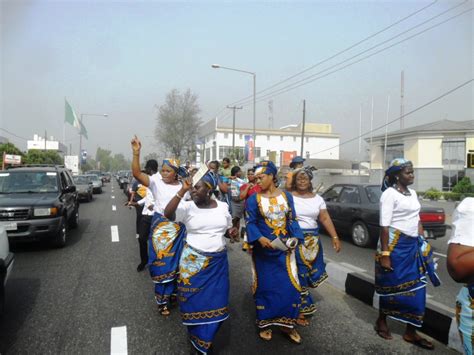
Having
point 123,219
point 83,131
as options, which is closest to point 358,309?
point 123,219

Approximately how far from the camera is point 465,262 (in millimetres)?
1954

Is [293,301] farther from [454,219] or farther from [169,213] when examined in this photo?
[454,219]

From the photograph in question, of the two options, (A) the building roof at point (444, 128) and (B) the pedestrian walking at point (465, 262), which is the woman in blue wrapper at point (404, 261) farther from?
(A) the building roof at point (444, 128)

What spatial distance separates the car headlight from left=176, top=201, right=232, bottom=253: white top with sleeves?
200 inches

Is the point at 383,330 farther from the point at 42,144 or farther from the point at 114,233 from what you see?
the point at 42,144

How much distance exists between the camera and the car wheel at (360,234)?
824 cm

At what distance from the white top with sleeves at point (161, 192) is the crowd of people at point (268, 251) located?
12 mm

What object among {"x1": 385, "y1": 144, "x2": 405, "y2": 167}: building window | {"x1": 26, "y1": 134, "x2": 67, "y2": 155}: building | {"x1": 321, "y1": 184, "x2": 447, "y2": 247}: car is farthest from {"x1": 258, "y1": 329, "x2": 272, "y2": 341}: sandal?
{"x1": 26, "y1": 134, "x2": 67, "y2": 155}: building

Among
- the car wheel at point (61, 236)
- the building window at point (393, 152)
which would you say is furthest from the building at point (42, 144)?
the car wheel at point (61, 236)

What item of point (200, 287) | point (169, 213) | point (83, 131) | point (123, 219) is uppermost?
point (83, 131)

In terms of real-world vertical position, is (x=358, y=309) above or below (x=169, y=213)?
below

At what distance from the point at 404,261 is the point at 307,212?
3.72 feet

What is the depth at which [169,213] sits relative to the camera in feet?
10.8

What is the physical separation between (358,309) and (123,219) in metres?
9.89
